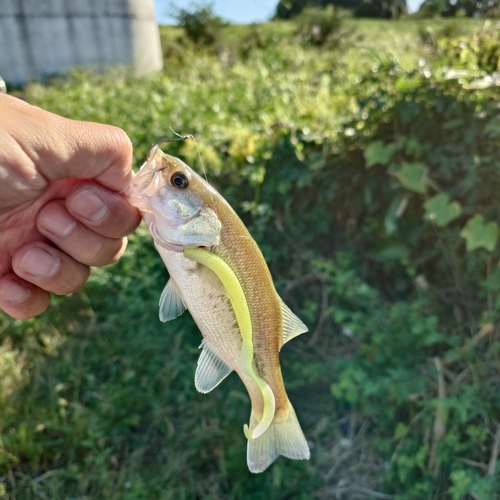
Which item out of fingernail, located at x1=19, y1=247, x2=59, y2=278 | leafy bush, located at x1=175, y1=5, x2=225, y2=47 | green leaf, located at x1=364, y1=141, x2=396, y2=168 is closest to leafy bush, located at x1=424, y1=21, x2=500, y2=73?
green leaf, located at x1=364, y1=141, x2=396, y2=168

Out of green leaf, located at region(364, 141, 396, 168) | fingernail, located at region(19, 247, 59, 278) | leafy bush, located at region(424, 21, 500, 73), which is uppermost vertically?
leafy bush, located at region(424, 21, 500, 73)

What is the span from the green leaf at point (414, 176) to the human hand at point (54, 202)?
63.2 inches

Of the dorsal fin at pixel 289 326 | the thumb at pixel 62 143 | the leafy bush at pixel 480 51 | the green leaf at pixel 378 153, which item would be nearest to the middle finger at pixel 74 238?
the thumb at pixel 62 143

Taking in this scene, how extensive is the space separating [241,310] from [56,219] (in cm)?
82

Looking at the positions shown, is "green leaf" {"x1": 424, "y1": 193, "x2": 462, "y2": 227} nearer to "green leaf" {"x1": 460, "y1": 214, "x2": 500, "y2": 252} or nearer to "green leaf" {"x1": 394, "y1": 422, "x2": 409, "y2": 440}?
"green leaf" {"x1": 460, "y1": 214, "x2": 500, "y2": 252}

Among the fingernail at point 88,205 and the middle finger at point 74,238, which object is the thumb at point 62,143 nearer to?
the fingernail at point 88,205

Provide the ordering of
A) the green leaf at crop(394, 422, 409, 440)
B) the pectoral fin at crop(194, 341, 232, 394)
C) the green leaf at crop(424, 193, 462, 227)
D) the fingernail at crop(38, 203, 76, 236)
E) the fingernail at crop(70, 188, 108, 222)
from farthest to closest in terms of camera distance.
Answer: the green leaf at crop(424, 193, 462, 227), the green leaf at crop(394, 422, 409, 440), the fingernail at crop(38, 203, 76, 236), the fingernail at crop(70, 188, 108, 222), the pectoral fin at crop(194, 341, 232, 394)

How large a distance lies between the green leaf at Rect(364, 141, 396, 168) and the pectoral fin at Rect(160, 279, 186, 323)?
5.86ft

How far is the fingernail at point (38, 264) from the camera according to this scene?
1537 millimetres

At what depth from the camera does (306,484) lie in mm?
2324

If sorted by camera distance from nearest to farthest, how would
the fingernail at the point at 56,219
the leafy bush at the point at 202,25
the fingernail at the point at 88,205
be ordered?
the fingernail at the point at 88,205, the fingernail at the point at 56,219, the leafy bush at the point at 202,25

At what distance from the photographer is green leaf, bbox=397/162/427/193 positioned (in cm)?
250

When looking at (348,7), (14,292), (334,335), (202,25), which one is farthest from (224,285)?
(348,7)

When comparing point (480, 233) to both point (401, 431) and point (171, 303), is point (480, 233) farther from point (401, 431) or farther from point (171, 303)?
point (171, 303)
